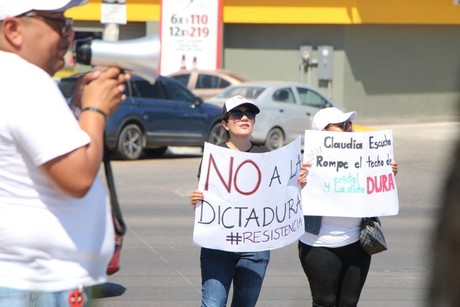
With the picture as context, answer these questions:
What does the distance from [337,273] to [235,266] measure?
660mm

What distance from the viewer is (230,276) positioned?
259 inches

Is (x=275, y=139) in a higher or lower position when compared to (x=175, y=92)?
lower

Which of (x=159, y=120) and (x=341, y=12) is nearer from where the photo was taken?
(x=159, y=120)

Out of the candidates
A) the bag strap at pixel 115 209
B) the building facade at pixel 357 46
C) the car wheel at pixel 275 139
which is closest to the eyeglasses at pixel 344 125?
the bag strap at pixel 115 209

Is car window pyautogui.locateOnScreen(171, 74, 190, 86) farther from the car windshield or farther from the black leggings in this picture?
the black leggings

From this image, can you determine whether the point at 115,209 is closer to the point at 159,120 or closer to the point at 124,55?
the point at 124,55

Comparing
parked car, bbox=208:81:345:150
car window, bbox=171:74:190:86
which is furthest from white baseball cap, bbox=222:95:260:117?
car window, bbox=171:74:190:86

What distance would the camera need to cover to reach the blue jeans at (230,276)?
6500 millimetres

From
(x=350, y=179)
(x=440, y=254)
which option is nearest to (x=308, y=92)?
(x=350, y=179)

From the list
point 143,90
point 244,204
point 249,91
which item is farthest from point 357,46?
point 244,204

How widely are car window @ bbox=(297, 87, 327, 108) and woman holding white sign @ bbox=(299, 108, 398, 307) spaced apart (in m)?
17.7

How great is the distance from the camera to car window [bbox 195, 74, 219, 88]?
1116 inches

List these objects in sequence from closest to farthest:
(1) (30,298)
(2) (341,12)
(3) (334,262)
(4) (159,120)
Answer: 1. (1) (30,298)
2. (3) (334,262)
3. (4) (159,120)
4. (2) (341,12)

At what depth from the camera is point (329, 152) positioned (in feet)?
24.5
